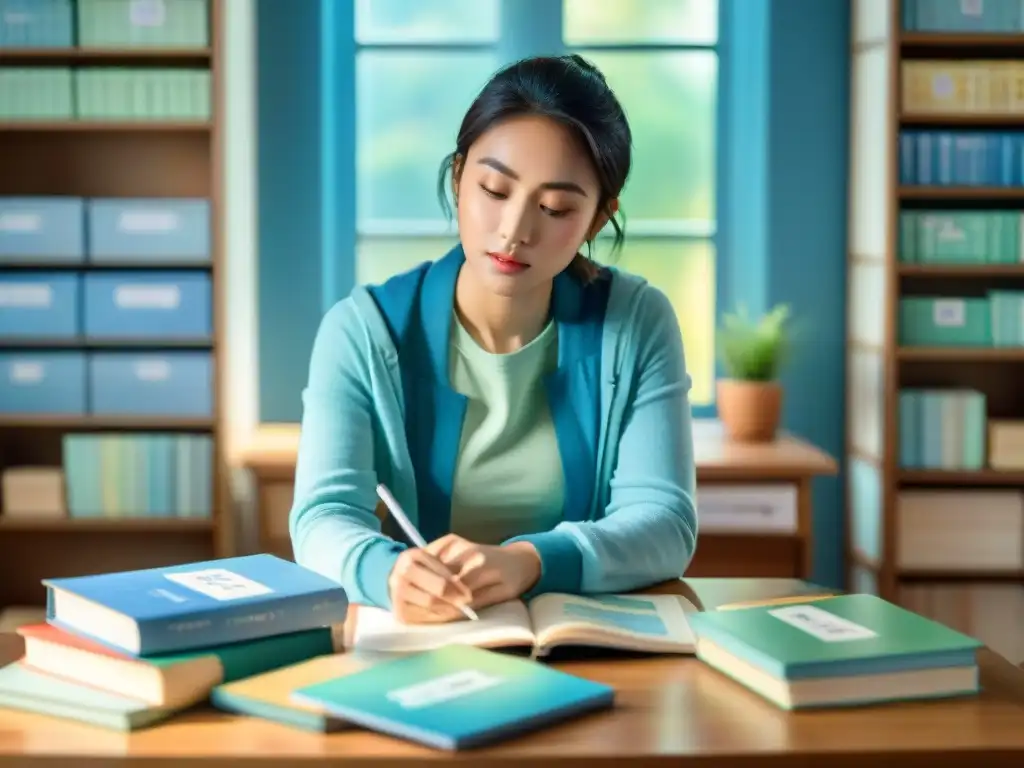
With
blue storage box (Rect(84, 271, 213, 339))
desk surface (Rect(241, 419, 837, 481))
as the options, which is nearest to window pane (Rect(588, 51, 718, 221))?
desk surface (Rect(241, 419, 837, 481))

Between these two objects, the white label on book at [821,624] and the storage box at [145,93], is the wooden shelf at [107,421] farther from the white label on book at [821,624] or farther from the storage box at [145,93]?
the white label on book at [821,624]

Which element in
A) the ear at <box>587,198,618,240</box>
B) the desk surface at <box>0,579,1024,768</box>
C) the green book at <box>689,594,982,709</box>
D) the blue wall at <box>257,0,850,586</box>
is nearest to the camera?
the desk surface at <box>0,579,1024,768</box>

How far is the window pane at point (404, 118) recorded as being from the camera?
4.03 metres

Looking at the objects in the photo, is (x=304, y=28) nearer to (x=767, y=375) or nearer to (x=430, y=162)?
(x=430, y=162)

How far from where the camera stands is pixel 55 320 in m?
3.53

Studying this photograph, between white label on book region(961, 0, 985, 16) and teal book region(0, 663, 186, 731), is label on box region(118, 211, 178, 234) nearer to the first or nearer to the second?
white label on book region(961, 0, 985, 16)

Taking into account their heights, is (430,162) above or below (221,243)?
above

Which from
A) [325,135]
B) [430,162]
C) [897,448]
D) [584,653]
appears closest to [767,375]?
[897,448]

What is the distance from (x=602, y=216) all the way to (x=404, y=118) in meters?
2.30

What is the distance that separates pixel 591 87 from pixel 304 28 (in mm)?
2334

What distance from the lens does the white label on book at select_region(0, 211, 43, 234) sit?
3.54 meters

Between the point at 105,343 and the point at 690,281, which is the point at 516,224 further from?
the point at 690,281

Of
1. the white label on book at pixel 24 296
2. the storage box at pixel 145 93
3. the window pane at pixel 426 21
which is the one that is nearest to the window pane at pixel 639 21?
the window pane at pixel 426 21

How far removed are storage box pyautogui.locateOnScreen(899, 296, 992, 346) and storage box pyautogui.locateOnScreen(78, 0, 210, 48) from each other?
1.94 metres
